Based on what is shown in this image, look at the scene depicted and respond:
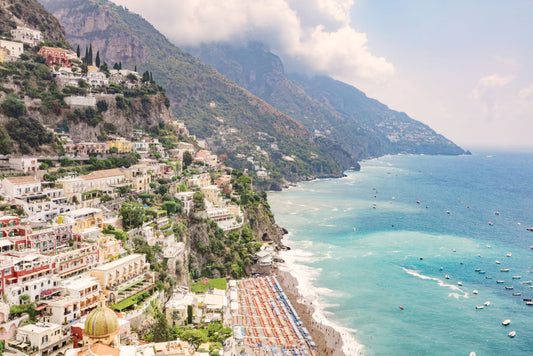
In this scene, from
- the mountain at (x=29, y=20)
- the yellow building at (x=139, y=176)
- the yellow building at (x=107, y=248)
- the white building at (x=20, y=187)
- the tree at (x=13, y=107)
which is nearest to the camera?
the yellow building at (x=107, y=248)

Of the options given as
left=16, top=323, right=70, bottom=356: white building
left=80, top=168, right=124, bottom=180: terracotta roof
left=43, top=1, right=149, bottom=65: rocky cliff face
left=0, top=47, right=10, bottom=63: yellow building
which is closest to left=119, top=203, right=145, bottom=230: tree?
left=80, top=168, right=124, bottom=180: terracotta roof

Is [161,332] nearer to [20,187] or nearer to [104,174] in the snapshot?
[20,187]

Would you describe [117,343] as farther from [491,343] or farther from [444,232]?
[444,232]

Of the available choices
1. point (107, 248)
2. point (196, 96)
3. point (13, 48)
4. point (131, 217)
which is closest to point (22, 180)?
point (131, 217)

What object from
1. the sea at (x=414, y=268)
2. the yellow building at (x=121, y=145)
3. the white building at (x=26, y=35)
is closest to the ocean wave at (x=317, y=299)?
the sea at (x=414, y=268)

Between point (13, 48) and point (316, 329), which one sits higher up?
point (13, 48)

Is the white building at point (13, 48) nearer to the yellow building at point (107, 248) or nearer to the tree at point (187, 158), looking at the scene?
the tree at point (187, 158)
